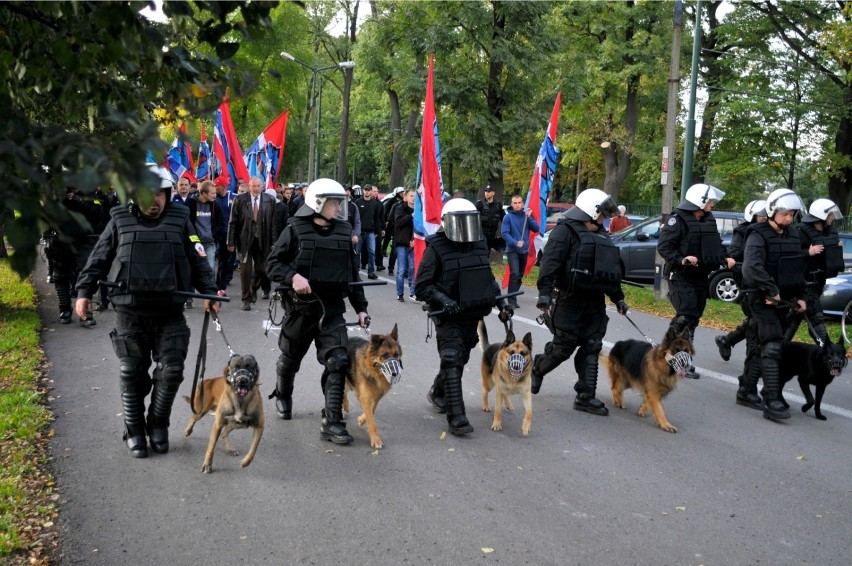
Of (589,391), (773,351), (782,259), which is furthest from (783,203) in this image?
(589,391)

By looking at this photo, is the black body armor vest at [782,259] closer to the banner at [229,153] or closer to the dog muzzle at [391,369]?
the dog muzzle at [391,369]

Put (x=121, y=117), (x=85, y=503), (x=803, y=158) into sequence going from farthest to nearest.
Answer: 1. (x=803, y=158)
2. (x=85, y=503)
3. (x=121, y=117)

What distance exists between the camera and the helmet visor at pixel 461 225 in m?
6.69

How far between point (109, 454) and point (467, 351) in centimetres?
294

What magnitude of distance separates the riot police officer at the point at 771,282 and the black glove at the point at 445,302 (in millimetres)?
3097

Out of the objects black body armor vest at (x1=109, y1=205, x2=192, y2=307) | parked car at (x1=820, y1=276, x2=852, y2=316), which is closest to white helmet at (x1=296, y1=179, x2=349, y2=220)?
black body armor vest at (x1=109, y1=205, x2=192, y2=307)

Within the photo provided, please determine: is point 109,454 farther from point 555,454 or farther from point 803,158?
point 803,158

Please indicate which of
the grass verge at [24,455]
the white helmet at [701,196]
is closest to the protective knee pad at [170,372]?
the grass verge at [24,455]

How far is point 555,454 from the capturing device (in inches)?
245

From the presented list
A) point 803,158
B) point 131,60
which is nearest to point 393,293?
point 131,60

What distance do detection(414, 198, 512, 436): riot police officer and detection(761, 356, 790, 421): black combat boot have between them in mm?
2638

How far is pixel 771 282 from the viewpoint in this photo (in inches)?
300

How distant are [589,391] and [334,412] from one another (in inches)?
98.7

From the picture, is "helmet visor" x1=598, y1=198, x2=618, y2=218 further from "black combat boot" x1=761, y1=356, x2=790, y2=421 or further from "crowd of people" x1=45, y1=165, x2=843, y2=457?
"black combat boot" x1=761, y1=356, x2=790, y2=421
